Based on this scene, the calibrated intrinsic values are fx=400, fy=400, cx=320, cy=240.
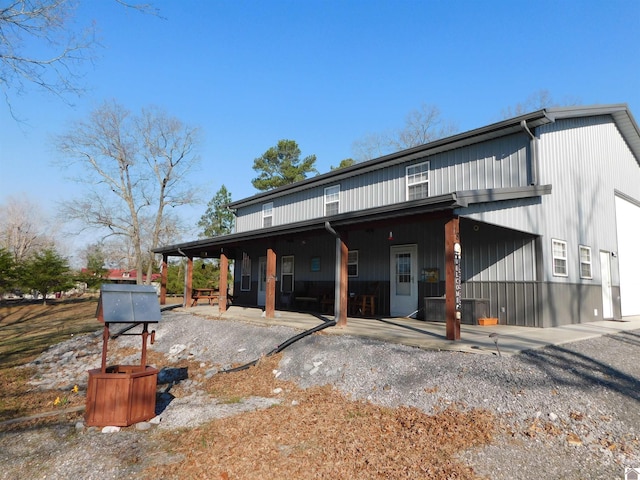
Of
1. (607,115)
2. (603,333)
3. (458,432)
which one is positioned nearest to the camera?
(458,432)

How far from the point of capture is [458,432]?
426 cm

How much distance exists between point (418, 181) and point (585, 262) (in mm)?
5447

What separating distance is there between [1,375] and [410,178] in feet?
37.3

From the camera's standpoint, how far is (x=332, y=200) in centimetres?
1525

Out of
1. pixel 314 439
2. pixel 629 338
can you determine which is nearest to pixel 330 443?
pixel 314 439

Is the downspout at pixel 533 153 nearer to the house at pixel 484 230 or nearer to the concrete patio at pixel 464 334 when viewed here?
the house at pixel 484 230

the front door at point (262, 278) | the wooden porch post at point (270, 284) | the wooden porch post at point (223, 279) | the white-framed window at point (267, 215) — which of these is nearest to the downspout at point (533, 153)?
the wooden porch post at point (270, 284)

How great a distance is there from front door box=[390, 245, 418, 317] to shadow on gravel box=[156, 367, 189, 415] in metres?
6.41

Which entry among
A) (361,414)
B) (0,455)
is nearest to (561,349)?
(361,414)

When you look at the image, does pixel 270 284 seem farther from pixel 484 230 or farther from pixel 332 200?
pixel 484 230

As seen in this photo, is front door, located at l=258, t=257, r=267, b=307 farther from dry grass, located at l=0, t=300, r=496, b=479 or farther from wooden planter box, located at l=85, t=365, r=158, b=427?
wooden planter box, located at l=85, t=365, r=158, b=427

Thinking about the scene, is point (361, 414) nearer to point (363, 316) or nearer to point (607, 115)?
point (363, 316)

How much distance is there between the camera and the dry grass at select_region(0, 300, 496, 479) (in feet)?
12.0

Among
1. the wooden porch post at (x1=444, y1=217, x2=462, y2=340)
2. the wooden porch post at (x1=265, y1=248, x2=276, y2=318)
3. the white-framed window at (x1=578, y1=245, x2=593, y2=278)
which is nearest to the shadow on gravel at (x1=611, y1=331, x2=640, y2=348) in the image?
the white-framed window at (x1=578, y1=245, x2=593, y2=278)
